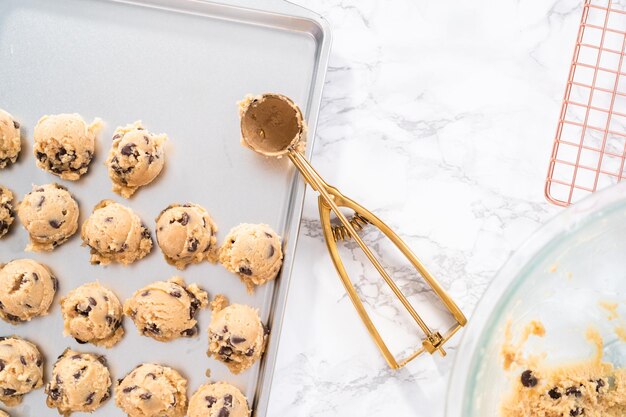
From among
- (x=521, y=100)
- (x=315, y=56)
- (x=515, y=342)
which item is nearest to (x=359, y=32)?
(x=315, y=56)

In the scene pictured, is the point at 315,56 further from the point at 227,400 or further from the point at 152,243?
the point at 227,400

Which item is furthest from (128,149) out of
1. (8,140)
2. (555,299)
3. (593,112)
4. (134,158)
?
(593,112)

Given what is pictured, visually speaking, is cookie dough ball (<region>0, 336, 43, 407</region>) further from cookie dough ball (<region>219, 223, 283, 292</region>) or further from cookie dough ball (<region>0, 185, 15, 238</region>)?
cookie dough ball (<region>219, 223, 283, 292</region>)

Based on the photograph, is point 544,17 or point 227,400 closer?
point 227,400

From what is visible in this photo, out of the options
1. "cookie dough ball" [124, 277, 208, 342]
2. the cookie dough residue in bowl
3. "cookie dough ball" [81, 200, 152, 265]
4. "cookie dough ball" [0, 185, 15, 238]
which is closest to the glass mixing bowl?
the cookie dough residue in bowl

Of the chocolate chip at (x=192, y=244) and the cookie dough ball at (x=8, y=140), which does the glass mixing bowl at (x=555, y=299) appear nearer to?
the chocolate chip at (x=192, y=244)
